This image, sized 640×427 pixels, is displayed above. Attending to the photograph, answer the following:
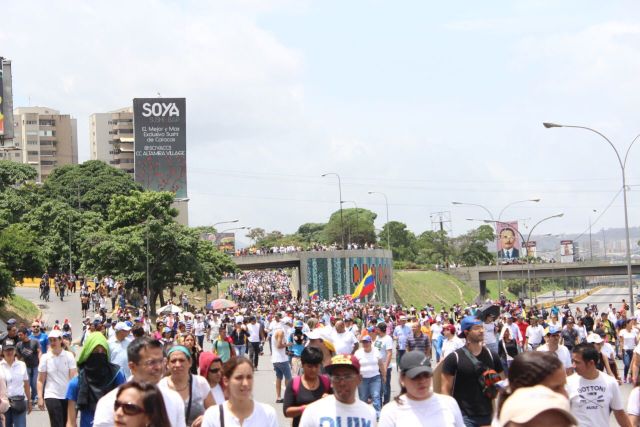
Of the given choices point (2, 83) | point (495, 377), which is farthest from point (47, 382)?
point (2, 83)

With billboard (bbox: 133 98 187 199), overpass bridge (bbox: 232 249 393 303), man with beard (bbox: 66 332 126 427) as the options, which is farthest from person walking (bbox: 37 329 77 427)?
billboard (bbox: 133 98 187 199)

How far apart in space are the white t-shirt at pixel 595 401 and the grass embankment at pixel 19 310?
140 ft

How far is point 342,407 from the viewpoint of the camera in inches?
270

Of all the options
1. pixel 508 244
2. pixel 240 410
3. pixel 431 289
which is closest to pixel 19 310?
pixel 240 410

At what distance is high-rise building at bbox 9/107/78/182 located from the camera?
154 m

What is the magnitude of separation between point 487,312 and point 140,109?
95436 mm

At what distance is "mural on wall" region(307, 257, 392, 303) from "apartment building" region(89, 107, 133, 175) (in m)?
60.7

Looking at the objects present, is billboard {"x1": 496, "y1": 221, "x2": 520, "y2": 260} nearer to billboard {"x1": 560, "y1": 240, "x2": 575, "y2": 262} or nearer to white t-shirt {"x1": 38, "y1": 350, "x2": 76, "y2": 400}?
billboard {"x1": 560, "y1": 240, "x2": 575, "y2": 262}

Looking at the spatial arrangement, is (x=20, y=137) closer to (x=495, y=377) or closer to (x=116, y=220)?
(x=116, y=220)

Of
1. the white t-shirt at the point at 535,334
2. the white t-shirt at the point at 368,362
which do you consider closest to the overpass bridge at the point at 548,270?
the white t-shirt at the point at 535,334

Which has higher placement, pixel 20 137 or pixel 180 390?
pixel 20 137

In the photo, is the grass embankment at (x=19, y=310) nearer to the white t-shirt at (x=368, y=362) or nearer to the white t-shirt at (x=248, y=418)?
the white t-shirt at (x=368, y=362)

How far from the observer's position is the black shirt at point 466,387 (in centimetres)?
956

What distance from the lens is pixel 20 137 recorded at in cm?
15462
